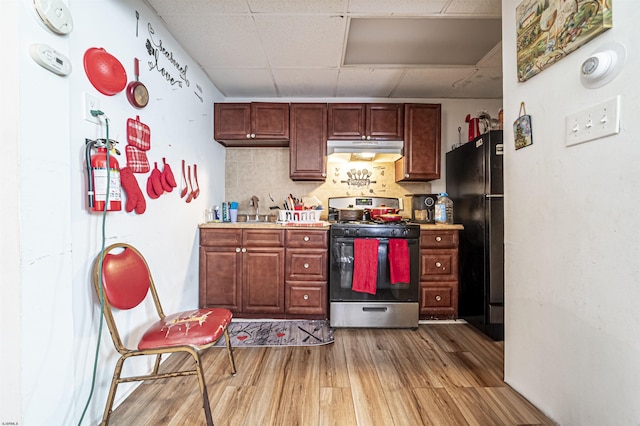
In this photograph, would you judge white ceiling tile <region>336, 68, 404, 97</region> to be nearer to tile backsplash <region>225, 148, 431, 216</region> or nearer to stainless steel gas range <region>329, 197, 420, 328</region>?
tile backsplash <region>225, 148, 431, 216</region>

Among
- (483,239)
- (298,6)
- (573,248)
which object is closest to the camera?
(573,248)

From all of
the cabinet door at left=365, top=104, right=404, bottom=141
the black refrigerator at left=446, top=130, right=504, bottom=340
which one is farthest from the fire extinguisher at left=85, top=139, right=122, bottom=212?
the black refrigerator at left=446, top=130, right=504, bottom=340

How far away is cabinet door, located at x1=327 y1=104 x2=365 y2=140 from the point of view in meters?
2.73

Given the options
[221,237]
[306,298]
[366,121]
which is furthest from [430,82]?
[221,237]

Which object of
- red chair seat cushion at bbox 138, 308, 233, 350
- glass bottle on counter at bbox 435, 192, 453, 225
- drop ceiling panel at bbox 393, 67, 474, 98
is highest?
drop ceiling panel at bbox 393, 67, 474, 98

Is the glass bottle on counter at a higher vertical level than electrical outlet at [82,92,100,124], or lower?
lower

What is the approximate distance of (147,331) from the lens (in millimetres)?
1311

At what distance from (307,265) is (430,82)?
2187 mm

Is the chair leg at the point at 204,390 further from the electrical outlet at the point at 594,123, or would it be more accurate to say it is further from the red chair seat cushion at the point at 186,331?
the electrical outlet at the point at 594,123

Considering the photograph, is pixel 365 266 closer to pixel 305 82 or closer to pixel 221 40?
pixel 305 82

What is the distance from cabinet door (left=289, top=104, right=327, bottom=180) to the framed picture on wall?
170 cm

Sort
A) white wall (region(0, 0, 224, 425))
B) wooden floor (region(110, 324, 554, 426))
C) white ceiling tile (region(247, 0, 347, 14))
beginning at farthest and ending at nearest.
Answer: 1. white ceiling tile (region(247, 0, 347, 14))
2. wooden floor (region(110, 324, 554, 426))
3. white wall (region(0, 0, 224, 425))

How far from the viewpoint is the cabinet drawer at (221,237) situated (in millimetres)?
2430

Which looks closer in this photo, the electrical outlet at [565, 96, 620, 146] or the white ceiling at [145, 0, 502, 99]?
the electrical outlet at [565, 96, 620, 146]
